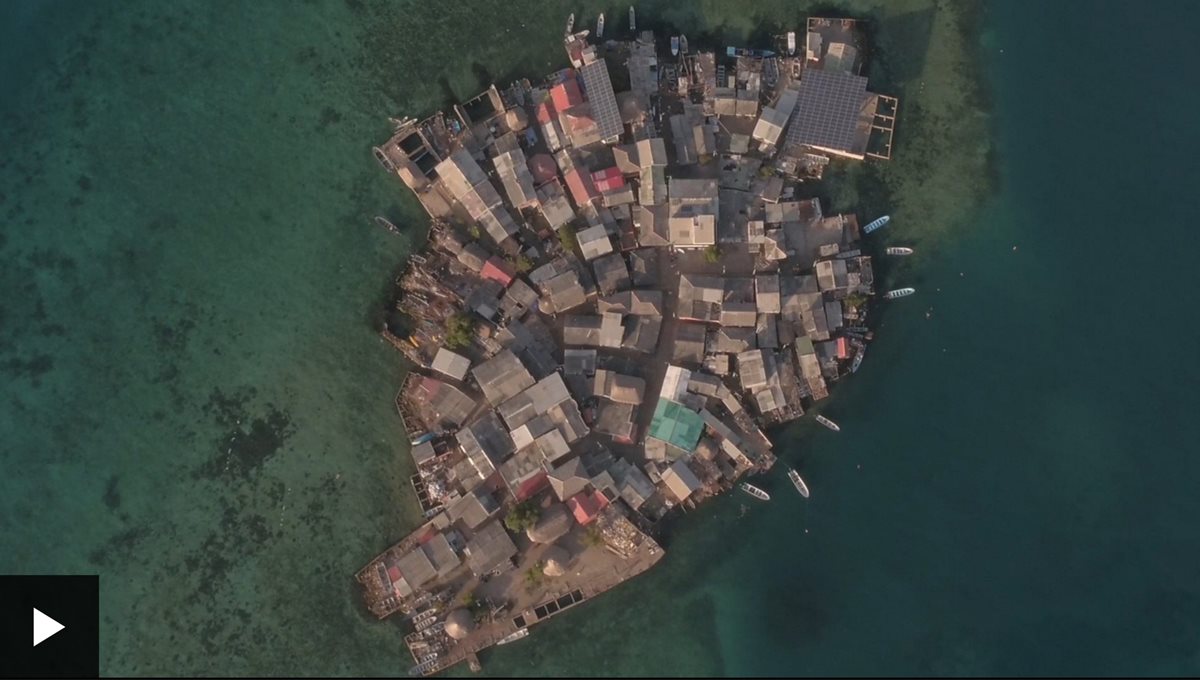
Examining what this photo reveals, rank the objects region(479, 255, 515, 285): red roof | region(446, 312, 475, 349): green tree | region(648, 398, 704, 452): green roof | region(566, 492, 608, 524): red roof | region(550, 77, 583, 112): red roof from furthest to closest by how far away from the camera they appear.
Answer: region(550, 77, 583, 112): red roof, region(479, 255, 515, 285): red roof, region(648, 398, 704, 452): green roof, region(446, 312, 475, 349): green tree, region(566, 492, 608, 524): red roof

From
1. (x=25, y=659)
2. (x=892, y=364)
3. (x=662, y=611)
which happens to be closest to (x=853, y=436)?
(x=892, y=364)

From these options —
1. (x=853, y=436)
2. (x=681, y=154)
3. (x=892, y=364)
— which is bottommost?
(x=853, y=436)

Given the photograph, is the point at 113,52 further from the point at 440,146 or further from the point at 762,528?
the point at 762,528

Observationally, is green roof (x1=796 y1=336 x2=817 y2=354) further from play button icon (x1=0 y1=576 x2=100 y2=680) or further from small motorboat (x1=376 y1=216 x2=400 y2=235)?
play button icon (x1=0 y1=576 x2=100 y2=680)

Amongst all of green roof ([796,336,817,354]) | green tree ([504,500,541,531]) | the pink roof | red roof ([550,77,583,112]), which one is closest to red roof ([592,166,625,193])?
the pink roof

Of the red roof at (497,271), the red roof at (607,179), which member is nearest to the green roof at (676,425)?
the red roof at (497,271)

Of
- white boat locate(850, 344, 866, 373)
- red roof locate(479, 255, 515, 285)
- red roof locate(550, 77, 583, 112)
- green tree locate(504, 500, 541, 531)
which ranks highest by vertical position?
red roof locate(550, 77, 583, 112)

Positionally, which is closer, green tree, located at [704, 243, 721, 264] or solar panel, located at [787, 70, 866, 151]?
green tree, located at [704, 243, 721, 264]
